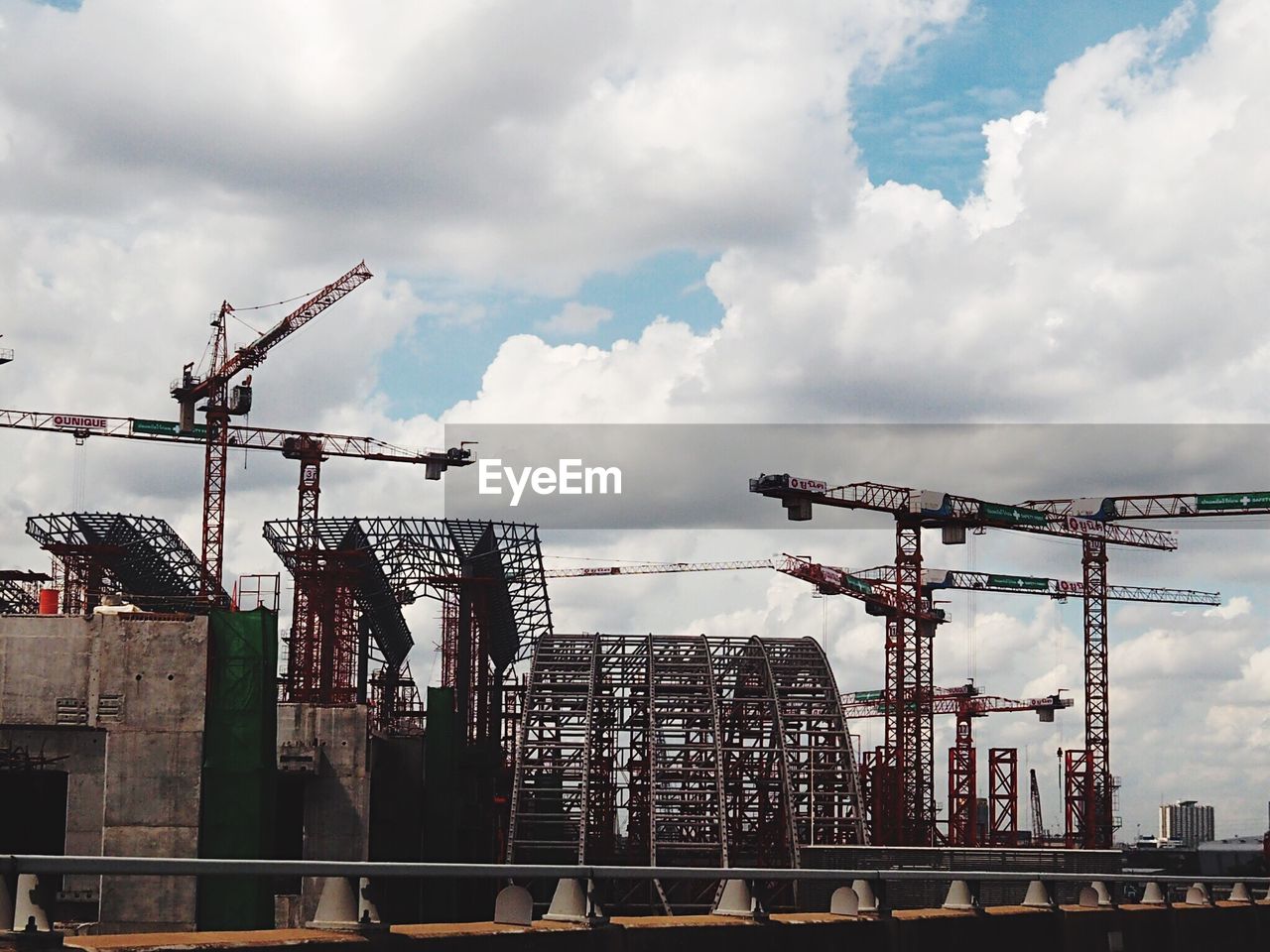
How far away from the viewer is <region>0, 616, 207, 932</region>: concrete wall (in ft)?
188

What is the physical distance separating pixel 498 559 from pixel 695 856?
21.1 meters

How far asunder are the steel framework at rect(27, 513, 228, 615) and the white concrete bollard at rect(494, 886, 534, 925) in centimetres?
9407

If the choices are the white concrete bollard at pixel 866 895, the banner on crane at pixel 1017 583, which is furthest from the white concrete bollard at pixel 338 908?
the banner on crane at pixel 1017 583

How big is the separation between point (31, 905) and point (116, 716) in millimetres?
49843

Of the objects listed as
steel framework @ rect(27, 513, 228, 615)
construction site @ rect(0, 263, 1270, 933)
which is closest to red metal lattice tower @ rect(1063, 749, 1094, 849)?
construction site @ rect(0, 263, 1270, 933)

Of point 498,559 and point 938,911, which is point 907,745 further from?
point 938,911

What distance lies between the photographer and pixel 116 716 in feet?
190

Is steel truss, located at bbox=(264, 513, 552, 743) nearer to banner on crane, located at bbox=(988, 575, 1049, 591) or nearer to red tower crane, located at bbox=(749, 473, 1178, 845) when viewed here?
red tower crane, located at bbox=(749, 473, 1178, 845)

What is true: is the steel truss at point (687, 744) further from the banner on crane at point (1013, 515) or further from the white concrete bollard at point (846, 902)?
the white concrete bollard at point (846, 902)

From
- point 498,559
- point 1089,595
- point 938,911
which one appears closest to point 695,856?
point 498,559

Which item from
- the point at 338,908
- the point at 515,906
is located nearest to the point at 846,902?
the point at 515,906

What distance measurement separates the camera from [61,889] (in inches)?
2301

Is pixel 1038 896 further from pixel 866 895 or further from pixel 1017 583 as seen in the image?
pixel 1017 583

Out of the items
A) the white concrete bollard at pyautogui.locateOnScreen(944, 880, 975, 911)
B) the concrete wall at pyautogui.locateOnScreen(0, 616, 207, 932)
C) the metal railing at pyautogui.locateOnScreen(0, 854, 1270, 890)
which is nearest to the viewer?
the metal railing at pyautogui.locateOnScreen(0, 854, 1270, 890)
